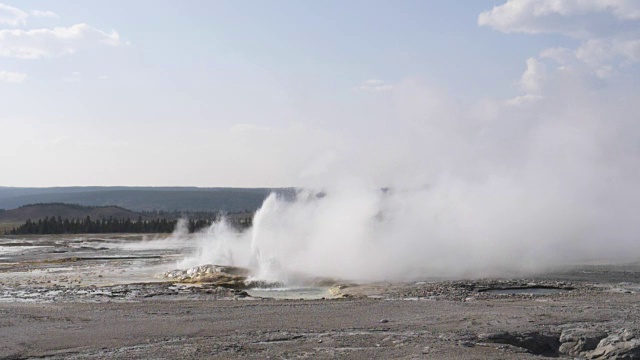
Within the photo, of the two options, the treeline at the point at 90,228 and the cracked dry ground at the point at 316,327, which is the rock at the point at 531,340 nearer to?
the cracked dry ground at the point at 316,327

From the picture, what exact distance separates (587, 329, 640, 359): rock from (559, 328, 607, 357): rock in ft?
0.78

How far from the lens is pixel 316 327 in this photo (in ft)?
53.9

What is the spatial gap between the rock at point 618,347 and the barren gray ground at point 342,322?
3 cm

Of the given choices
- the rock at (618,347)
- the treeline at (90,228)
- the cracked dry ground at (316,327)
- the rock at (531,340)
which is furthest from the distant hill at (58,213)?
the rock at (618,347)

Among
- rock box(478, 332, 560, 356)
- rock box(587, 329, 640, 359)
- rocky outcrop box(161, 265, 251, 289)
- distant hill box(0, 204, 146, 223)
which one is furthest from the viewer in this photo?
distant hill box(0, 204, 146, 223)

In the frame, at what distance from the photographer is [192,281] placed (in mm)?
30375

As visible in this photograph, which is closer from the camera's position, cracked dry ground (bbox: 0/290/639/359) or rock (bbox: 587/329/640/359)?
rock (bbox: 587/329/640/359)

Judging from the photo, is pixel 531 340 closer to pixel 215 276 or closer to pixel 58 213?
pixel 215 276

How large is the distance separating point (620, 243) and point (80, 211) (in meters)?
130

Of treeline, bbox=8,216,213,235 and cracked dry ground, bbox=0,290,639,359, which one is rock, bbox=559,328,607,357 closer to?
cracked dry ground, bbox=0,290,639,359

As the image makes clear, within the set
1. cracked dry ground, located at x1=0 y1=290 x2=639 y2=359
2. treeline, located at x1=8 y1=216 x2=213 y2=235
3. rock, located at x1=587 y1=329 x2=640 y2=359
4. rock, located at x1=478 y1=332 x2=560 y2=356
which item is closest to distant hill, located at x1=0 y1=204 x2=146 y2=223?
treeline, located at x1=8 y1=216 x2=213 y2=235

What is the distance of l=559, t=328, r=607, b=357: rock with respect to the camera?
14069 mm

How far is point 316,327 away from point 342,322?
0.95 meters

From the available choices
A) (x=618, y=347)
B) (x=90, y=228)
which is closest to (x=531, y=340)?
(x=618, y=347)
